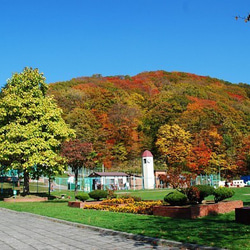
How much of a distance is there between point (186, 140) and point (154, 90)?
99.9ft

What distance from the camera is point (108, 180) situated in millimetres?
44531

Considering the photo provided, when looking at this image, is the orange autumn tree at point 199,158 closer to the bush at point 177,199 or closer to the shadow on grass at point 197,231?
the bush at point 177,199

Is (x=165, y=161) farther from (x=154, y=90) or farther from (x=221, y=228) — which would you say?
(x=221, y=228)

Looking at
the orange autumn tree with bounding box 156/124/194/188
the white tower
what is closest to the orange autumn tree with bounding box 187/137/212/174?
the orange autumn tree with bounding box 156/124/194/188

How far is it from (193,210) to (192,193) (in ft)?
5.54

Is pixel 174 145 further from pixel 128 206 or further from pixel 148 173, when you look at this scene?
pixel 128 206

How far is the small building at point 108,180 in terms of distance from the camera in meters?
42.2

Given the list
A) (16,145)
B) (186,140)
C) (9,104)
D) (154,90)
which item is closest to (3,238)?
(16,145)

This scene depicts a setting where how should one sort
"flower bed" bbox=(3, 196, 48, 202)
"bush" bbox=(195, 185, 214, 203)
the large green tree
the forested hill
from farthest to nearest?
the forested hill < "flower bed" bbox=(3, 196, 48, 202) < the large green tree < "bush" bbox=(195, 185, 214, 203)

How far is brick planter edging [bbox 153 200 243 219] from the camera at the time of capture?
11750 mm

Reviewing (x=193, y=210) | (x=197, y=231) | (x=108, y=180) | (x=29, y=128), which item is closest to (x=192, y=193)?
(x=193, y=210)

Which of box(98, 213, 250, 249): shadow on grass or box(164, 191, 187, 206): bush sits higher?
box(164, 191, 187, 206): bush

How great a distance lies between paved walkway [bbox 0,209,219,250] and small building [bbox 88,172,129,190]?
3038cm

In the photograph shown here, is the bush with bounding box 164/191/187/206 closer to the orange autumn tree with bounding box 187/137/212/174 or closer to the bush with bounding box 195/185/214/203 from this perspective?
the bush with bounding box 195/185/214/203
